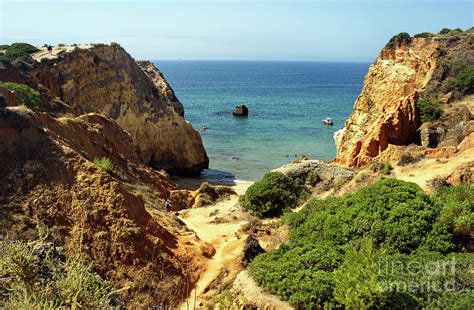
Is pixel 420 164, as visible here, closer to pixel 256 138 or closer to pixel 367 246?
pixel 367 246

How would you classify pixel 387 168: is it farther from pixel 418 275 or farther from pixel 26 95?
pixel 26 95

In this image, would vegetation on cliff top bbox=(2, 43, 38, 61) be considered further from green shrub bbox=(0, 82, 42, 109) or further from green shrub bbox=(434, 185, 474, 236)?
green shrub bbox=(434, 185, 474, 236)

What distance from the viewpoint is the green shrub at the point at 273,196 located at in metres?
22.3

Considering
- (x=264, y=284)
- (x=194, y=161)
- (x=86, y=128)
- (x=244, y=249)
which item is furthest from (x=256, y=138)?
(x=264, y=284)

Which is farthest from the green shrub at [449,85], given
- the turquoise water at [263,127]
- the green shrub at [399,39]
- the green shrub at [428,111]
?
the turquoise water at [263,127]

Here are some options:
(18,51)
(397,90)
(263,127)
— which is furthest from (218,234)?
(263,127)

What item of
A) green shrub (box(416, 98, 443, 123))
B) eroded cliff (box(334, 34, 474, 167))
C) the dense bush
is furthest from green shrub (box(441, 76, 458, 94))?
the dense bush

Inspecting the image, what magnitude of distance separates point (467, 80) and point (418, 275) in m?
21.2

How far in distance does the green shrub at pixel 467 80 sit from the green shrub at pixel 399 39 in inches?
253

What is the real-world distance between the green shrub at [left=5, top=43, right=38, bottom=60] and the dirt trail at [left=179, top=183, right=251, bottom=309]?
1883cm

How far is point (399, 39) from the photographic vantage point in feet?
112

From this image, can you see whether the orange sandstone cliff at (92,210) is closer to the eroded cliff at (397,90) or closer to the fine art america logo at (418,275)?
the fine art america logo at (418,275)

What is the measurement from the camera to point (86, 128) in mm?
22281

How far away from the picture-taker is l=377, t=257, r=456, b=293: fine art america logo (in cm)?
962
